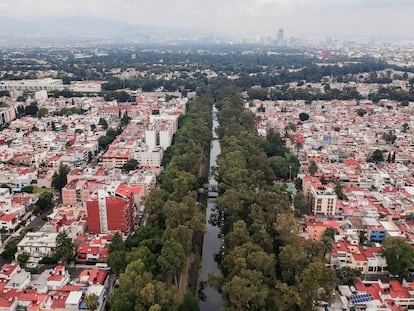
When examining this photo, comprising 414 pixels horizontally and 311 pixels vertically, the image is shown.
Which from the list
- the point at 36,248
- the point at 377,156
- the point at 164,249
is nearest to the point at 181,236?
the point at 164,249

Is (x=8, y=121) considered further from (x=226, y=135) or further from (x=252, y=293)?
(x=252, y=293)

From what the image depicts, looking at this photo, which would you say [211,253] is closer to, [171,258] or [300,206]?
[171,258]

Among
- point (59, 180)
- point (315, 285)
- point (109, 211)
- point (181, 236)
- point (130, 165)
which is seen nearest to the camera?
point (315, 285)

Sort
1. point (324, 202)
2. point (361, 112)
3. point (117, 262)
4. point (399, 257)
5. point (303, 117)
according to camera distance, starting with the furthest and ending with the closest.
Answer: point (361, 112)
point (303, 117)
point (324, 202)
point (399, 257)
point (117, 262)

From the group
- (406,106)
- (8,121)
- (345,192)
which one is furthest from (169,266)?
(406,106)

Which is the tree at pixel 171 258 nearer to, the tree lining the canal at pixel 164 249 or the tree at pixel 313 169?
the tree lining the canal at pixel 164 249

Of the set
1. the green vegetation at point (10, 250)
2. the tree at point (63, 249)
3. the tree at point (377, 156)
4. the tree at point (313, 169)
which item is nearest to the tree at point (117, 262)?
the tree at point (63, 249)

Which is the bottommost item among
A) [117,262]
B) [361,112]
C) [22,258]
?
[22,258]
